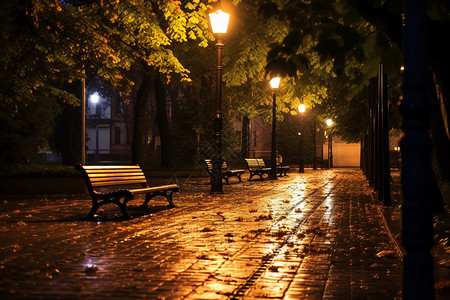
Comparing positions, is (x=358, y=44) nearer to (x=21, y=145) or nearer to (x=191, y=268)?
(x=191, y=268)

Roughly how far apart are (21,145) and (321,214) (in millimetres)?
11127

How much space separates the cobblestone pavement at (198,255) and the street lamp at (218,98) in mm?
5648

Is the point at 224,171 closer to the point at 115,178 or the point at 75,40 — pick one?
the point at 75,40

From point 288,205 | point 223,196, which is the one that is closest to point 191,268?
point 288,205

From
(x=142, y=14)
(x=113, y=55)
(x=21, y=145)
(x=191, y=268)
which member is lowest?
(x=191, y=268)

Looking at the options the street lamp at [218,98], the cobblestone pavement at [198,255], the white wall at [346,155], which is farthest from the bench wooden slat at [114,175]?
the white wall at [346,155]

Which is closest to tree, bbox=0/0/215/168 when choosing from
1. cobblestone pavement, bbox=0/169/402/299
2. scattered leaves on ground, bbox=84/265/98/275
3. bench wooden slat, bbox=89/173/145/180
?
bench wooden slat, bbox=89/173/145/180

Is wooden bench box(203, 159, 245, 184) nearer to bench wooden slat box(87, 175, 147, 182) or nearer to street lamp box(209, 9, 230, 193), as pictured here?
street lamp box(209, 9, 230, 193)

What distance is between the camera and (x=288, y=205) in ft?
49.9

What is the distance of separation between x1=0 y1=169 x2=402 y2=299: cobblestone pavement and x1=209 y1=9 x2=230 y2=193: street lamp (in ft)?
18.5

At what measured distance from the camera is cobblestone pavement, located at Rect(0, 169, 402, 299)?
5703 mm

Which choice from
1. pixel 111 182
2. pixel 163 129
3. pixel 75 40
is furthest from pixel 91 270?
pixel 163 129

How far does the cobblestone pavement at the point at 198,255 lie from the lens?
5703 mm

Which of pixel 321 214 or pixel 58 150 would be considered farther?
pixel 58 150
